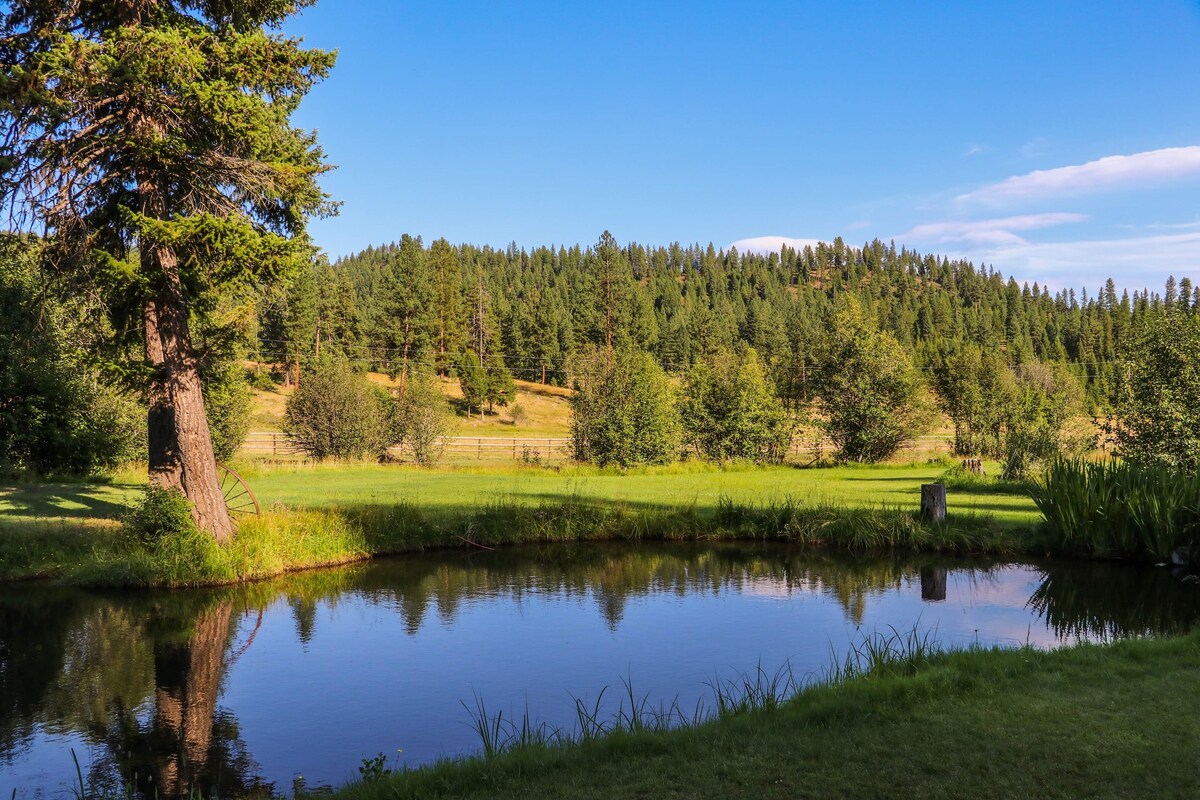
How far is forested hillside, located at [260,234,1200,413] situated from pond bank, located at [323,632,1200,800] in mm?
12572

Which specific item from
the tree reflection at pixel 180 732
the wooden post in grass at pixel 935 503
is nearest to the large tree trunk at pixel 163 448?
the tree reflection at pixel 180 732

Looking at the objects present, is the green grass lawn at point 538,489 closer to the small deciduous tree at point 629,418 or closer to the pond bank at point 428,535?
the pond bank at point 428,535

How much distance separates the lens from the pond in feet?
25.2

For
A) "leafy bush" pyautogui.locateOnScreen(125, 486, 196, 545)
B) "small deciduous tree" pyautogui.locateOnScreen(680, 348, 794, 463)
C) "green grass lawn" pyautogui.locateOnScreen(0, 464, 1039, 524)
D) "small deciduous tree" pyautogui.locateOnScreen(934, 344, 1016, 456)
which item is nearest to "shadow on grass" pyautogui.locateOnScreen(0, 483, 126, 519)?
"green grass lawn" pyautogui.locateOnScreen(0, 464, 1039, 524)

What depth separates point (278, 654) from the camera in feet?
35.2

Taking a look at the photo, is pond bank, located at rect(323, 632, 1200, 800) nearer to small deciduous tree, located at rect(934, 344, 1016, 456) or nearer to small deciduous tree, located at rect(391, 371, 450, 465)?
small deciduous tree, located at rect(934, 344, 1016, 456)

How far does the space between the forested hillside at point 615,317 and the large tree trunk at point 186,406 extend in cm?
186

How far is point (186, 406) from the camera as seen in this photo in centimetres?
1490

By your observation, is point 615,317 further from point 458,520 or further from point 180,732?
point 180,732

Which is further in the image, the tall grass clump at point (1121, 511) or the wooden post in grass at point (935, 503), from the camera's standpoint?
the wooden post in grass at point (935, 503)

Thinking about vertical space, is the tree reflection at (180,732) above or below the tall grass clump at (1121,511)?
below

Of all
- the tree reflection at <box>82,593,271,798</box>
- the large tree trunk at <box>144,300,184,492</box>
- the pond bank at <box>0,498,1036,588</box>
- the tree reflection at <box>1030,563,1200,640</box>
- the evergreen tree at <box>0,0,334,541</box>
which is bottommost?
the tree reflection at <box>82,593,271,798</box>

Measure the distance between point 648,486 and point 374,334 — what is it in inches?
2467

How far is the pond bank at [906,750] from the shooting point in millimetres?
5051
